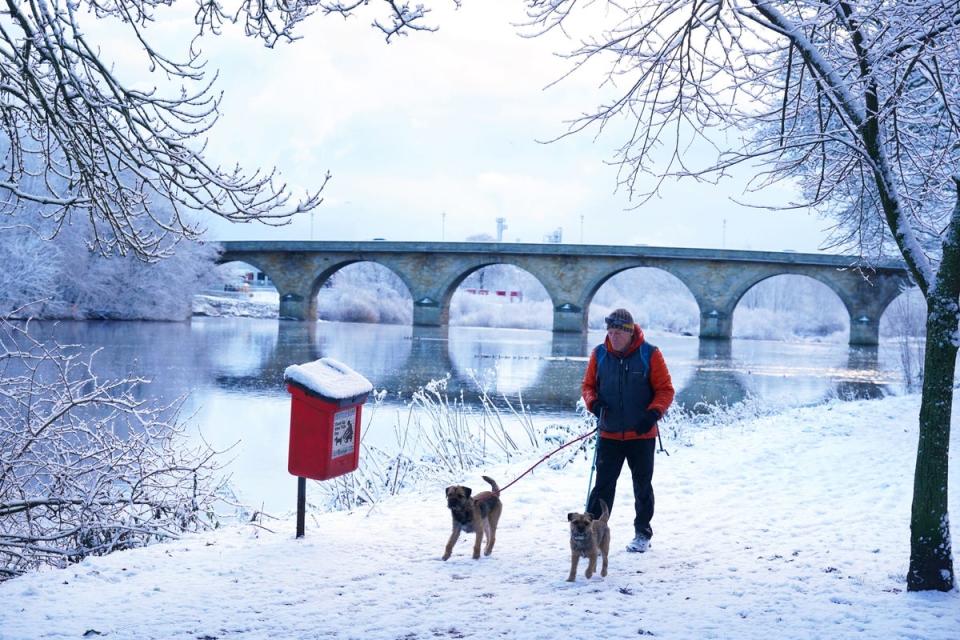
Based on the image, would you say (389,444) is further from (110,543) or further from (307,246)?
(307,246)

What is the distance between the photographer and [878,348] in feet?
130

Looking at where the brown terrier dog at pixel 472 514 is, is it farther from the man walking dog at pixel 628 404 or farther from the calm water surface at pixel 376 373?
the calm water surface at pixel 376 373

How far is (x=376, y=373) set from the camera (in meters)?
19.5

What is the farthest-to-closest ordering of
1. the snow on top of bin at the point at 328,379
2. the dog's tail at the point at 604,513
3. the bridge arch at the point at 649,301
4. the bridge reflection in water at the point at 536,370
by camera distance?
the bridge arch at the point at 649,301 < the bridge reflection in water at the point at 536,370 < the snow on top of bin at the point at 328,379 < the dog's tail at the point at 604,513

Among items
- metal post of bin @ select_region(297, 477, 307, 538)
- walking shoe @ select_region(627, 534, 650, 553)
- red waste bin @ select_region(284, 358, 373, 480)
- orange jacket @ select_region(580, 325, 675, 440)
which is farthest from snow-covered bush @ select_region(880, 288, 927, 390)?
metal post of bin @ select_region(297, 477, 307, 538)

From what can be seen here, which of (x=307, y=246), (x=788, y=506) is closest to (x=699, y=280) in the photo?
(x=307, y=246)

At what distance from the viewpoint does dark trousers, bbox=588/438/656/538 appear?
5.24 metres

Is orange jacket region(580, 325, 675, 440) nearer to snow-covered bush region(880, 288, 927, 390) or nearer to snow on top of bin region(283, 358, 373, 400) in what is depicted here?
snow on top of bin region(283, 358, 373, 400)

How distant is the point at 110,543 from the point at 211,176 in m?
2.49

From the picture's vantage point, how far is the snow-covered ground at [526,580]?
383 cm

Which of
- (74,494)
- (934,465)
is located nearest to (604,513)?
(934,465)

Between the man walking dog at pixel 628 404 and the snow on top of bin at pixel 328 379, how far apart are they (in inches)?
54.2

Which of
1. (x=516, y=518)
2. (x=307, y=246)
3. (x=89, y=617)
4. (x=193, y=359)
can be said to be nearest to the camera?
(x=89, y=617)

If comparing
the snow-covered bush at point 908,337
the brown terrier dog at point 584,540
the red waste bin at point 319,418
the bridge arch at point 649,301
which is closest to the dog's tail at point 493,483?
the brown terrier dog at point 584,540
